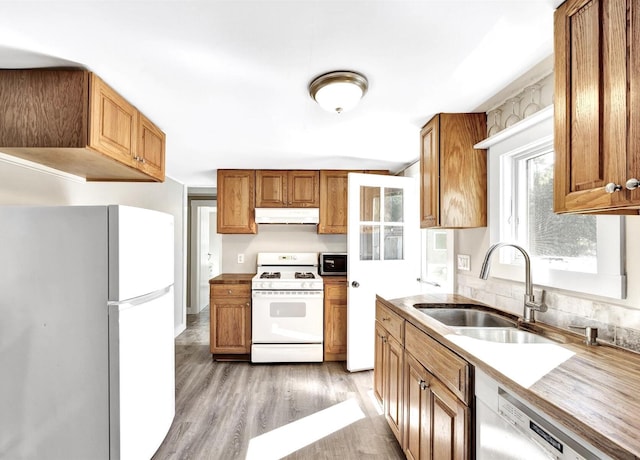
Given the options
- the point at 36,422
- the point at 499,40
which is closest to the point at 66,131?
the point at 36,422

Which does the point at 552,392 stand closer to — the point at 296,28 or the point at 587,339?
the point at 587,339

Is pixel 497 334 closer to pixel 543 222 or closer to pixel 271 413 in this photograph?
pixel 543 222

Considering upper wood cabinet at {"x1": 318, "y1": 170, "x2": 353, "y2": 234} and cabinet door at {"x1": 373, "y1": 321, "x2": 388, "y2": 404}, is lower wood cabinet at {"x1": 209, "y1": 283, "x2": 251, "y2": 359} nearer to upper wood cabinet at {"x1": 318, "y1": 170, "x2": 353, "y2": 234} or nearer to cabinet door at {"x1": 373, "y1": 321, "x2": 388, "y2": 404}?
upper wood cabinet at {"x1": 318, "y1": 170, "x2": 353, "y2": 234}

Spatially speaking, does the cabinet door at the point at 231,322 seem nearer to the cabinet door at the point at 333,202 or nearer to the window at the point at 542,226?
the cabinet door at the point at 333,202

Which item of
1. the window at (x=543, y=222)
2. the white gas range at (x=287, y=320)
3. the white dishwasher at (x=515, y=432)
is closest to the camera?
the white dishwasher at (x=515, y=432)

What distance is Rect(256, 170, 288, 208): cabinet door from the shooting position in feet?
12.4

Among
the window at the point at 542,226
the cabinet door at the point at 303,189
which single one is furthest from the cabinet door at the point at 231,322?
the window at the point at 542,226

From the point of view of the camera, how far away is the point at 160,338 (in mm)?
2061

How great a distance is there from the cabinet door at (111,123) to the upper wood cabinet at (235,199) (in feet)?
5.47

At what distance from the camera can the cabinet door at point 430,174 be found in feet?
7.07

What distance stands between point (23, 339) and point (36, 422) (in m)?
0.41

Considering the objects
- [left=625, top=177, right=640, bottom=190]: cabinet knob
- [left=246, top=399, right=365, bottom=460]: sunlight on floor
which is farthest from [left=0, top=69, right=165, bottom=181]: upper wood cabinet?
[left=625, top=177, right=640, bottom=190]: cabinet knob

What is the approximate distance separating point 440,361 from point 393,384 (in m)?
0.77

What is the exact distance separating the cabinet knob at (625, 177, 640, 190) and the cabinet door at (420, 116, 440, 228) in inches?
50.2
